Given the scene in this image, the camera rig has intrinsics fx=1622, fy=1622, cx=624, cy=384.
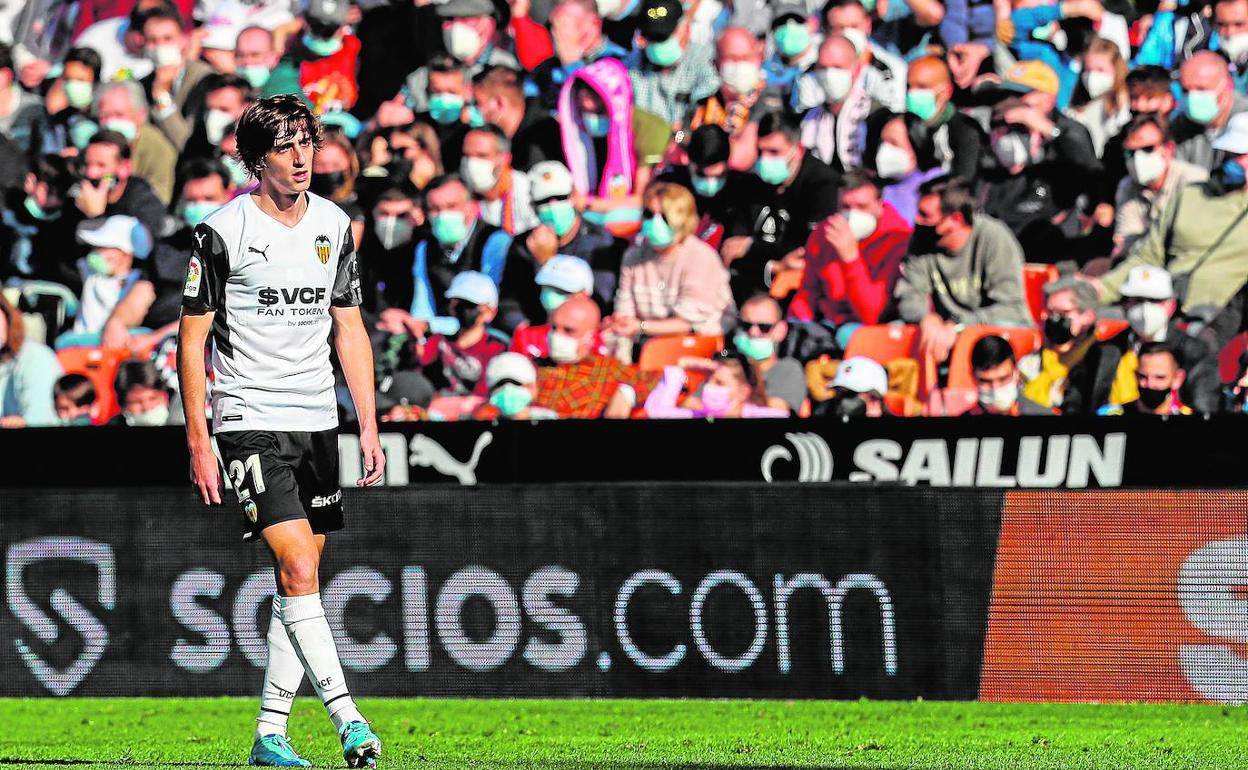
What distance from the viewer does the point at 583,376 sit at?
31.3ft

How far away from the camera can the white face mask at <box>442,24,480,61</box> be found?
10.3 metres

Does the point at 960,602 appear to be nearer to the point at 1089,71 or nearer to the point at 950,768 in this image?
the point at 950,768

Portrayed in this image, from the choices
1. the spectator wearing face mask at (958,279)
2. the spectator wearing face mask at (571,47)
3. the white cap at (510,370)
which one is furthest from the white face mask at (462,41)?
the spectator wearing face mask at (958,279)

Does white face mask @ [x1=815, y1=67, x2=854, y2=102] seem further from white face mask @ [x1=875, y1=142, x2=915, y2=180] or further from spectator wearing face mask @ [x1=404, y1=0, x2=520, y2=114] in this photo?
spectator wearing face mask @ [x1=404, y1=0, x2=520, y2=114]

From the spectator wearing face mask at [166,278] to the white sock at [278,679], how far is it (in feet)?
18.9

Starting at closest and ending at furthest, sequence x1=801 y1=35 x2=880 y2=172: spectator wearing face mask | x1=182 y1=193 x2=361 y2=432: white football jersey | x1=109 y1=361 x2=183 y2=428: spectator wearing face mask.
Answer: x1=182 y1=193 x2=361 y2=432: white football jersey → x1=801 y1=35 x2=880 y2=172: spectator wearing face mask → x1=109 y1=361 x2=183 y2=428: spectator wearing face mask

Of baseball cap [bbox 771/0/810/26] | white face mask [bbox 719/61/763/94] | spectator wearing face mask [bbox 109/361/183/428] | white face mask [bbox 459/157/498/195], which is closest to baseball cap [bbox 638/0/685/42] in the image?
white face mask [bbox 719/61/763/94]

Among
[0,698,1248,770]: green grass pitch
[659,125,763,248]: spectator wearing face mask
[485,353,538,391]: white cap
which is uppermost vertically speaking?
[659,125,763,248]: spectator wearing face mask

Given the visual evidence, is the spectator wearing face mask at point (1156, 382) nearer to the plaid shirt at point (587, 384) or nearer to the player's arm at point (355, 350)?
the plaid shirt at point (587, 384)

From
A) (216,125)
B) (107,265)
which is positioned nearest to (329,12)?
(216,125)

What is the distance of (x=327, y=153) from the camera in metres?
10.2

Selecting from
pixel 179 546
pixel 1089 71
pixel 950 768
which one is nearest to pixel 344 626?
pixel 179 546

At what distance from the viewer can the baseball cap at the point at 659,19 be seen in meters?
10.1

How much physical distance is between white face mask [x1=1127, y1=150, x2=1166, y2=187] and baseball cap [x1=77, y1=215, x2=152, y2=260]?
6043 mm
